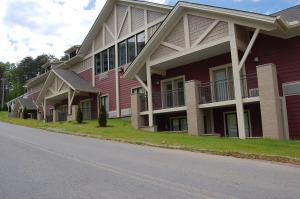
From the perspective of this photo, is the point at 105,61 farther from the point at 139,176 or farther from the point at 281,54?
the point at 139,176

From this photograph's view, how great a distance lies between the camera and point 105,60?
32.5 metres

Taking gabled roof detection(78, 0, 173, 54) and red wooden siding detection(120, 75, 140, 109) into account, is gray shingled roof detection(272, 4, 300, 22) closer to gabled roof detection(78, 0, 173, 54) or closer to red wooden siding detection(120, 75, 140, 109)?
gabled roof detection(78, 0, 173, 54)

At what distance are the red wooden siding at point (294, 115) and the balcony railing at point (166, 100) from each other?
651 centimetres

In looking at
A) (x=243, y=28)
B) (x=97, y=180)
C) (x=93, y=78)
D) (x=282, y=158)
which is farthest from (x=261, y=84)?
(x=93, y=78)

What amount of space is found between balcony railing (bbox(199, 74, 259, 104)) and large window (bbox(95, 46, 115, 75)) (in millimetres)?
13346

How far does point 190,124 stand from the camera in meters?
18.6

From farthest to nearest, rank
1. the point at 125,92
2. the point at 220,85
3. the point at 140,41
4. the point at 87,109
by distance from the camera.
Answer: the point at 87,109, the point at 125,92, the point at 140,41, the point at 220,85

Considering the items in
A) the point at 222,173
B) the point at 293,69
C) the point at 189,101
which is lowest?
the point at 222,173

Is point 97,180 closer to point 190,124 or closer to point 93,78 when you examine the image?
point 190,124

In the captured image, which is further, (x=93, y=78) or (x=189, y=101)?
(x=93, y=78)

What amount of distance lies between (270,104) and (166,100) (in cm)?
813

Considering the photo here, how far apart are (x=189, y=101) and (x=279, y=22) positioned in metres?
6.05

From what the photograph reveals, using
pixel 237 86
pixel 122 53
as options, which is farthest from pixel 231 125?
pixel 122 53

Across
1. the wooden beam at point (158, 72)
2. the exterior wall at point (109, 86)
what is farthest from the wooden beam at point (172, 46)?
the exterior wall at point (109, 86)
